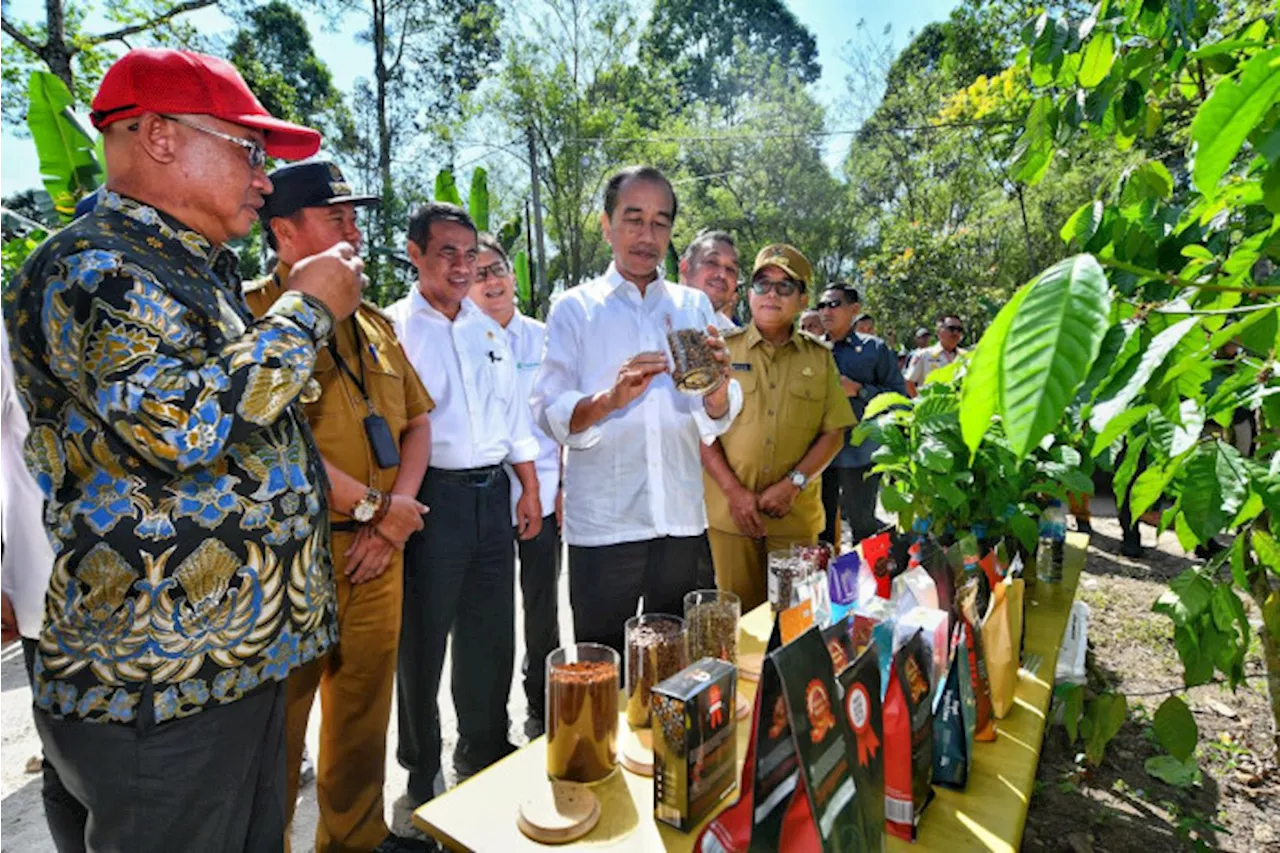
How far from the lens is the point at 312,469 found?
1.46 metres

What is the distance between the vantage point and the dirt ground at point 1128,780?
2238 millimetres

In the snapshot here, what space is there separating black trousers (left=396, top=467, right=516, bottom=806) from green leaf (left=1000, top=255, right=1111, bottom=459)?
211cm

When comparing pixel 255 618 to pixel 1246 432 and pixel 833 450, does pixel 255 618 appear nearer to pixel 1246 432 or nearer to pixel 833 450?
pixel 833 450

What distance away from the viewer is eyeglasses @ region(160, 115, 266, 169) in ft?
4.27

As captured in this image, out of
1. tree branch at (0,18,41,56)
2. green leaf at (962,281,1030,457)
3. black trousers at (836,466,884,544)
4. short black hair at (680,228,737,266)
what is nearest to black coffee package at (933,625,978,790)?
green leaf at (962,281,1030,457)

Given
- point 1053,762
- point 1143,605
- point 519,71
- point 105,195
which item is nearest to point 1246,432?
point 1143,605

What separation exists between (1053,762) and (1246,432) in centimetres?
374

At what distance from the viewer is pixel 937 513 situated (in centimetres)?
220

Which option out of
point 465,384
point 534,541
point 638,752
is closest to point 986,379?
point 638,752

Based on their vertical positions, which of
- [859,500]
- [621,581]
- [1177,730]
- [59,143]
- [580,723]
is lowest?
[859,500]

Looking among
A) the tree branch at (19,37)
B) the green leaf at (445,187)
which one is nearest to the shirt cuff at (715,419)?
the green leaf at (445,187)

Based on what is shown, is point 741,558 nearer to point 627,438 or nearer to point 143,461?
point 627,438

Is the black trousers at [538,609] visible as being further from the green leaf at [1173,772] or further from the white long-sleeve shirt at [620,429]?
the green leaf at [1173,772]

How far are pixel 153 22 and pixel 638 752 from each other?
12.5 m
